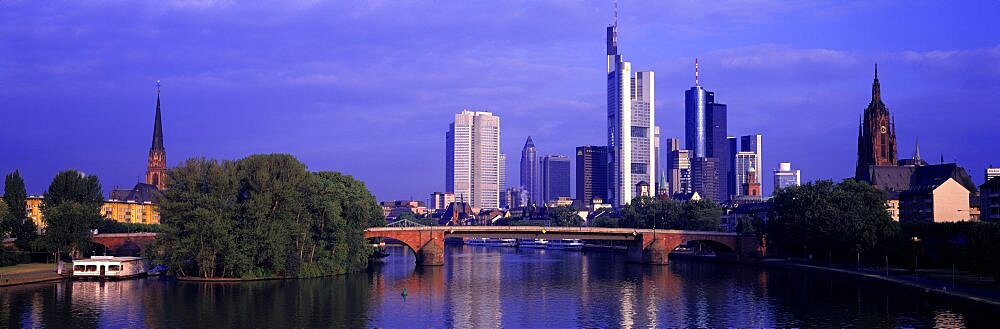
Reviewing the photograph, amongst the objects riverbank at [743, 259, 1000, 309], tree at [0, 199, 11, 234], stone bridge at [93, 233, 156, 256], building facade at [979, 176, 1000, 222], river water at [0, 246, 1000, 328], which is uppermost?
building facade at [979, 176, 1000, 222]

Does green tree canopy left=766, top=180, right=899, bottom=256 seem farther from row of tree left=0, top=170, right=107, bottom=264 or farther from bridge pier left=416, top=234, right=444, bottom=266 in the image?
row of tree left=0, top=170, right=107, bottom=264

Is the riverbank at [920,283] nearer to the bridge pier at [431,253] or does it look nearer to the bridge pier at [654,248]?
the bridge pier at [654,248]

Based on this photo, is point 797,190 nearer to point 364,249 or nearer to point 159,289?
point 364,249

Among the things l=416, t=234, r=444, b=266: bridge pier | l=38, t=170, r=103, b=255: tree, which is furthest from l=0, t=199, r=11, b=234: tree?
l=416, t=234, r=444, b=266: bridge pier

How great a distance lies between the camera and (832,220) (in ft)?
426

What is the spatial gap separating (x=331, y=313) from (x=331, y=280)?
1186 inches

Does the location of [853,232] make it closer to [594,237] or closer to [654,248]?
[654,248]

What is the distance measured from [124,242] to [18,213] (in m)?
14.9

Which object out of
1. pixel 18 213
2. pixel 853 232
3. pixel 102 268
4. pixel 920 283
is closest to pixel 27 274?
pixel 102 268

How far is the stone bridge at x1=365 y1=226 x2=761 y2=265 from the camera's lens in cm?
14366

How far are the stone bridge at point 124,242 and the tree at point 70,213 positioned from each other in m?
3.33

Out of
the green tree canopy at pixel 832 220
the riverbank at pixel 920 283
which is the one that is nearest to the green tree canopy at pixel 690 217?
the green tree canopy at pixel 832 220

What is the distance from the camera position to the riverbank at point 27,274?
96.6 meters

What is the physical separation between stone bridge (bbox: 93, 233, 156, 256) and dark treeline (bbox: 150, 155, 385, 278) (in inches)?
1071
